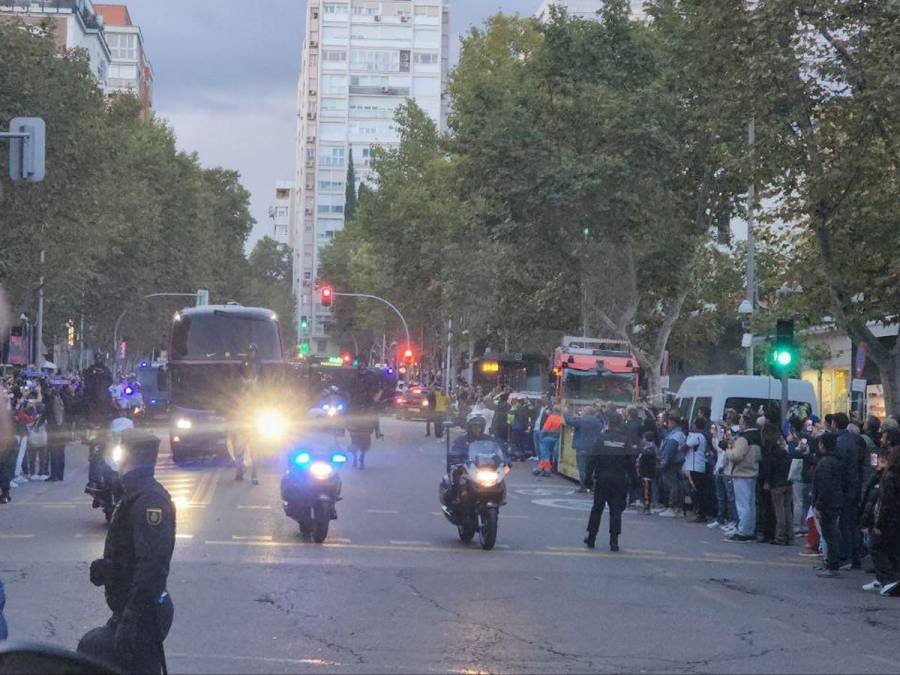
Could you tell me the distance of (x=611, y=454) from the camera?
17969 millimetres

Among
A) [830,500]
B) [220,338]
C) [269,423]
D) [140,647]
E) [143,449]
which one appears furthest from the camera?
[220,338]

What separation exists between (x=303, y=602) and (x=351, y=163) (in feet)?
496

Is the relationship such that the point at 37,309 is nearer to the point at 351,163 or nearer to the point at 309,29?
the point at 351,163

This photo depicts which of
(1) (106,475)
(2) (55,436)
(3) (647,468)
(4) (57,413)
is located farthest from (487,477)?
(2) (55,436)

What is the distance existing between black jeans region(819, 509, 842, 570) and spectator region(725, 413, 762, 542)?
3.65m

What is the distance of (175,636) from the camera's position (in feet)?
35.6

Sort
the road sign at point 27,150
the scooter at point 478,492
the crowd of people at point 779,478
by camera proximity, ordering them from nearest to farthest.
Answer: the crowd of people at point 779,478 < the scooter at point 478,492 < the road sign at point 27,150

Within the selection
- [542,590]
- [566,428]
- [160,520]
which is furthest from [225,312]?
[160,520]

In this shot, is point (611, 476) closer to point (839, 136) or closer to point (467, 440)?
point (467, 440)

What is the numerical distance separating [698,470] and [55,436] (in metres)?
11.6

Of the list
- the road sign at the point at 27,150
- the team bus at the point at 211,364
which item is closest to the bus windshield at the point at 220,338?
the team bus at the point at 211,364

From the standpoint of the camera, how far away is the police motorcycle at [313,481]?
17.5 m

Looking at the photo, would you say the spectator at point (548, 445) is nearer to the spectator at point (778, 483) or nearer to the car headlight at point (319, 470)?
the spectator at point (778, 483)

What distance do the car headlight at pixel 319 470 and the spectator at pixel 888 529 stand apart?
6.30m
